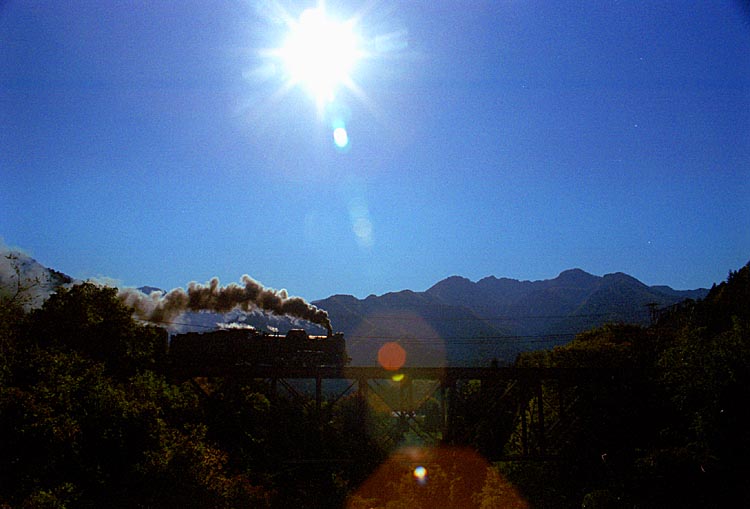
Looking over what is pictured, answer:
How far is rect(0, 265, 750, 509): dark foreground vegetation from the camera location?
20719mm

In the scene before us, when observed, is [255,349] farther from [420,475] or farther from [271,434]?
[420,475]

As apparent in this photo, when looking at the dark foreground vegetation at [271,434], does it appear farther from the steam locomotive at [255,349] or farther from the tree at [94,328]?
the steam locomotive at [255,349]

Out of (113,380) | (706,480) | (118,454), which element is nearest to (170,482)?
(118,454)

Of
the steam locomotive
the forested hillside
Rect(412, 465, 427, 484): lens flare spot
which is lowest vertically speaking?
Rect(412, 465, 427, 484): lens flare spot

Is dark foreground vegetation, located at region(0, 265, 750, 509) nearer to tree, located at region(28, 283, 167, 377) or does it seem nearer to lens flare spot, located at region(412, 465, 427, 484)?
tree, located at region(28, 283, 167, 377)

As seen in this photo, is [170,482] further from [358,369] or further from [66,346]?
[358,369]

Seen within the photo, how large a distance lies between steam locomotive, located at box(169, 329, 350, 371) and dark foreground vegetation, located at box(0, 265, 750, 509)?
1752mm

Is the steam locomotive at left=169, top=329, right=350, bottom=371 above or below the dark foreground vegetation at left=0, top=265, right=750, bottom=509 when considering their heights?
above

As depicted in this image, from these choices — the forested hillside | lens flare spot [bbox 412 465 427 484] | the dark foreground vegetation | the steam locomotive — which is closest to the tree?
the dark foreground vegetation

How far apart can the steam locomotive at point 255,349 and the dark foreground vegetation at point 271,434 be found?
175cm

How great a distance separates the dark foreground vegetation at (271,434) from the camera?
20.7m

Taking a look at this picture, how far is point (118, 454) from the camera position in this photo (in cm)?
2202

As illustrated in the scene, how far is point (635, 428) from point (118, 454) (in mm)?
28294

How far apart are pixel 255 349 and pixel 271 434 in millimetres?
5743
